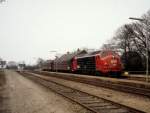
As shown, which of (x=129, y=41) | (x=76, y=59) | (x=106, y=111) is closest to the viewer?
(x=106, y=111)

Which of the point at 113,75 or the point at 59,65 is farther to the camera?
the point at 59,65

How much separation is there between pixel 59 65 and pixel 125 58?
1824 cm

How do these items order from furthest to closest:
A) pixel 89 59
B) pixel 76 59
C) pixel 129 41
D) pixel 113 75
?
pixel 129 41, pixel 76 59, pixel 89 59, pixel 113 75

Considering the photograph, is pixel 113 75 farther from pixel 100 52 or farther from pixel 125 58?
pixel 125 58

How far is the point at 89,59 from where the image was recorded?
35.7 meters

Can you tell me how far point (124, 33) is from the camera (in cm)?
7069

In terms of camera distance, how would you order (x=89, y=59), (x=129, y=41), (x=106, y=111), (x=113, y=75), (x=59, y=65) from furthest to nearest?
(x=129, y=41) < (x=59, y=65) < (x=89, y=59) < (x=113, y=75) < (x=106, y=111)

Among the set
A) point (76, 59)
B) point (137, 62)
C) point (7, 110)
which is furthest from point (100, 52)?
point (137, 62)

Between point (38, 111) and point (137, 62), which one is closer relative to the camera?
point (38, 111)

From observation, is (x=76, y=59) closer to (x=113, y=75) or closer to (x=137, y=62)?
(x=113, y=75)

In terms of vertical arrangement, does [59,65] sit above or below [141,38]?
below

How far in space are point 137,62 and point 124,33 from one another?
16.0 meters

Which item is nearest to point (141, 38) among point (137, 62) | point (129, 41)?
point (129, 41)

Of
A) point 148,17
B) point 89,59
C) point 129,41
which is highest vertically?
point 148,17
